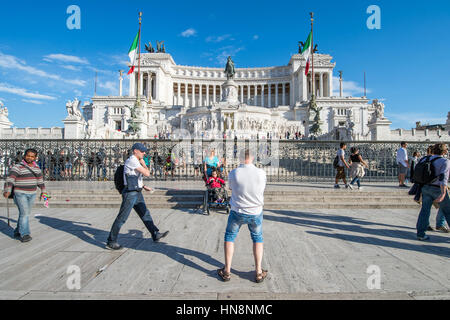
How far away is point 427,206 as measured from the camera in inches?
192

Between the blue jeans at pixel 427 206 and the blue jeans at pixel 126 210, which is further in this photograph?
the blue jeans at pixel 427 206

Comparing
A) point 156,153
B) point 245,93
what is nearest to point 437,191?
point 156,153

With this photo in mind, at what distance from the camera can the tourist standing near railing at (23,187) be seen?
469 cm

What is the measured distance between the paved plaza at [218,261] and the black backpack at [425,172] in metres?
1.24

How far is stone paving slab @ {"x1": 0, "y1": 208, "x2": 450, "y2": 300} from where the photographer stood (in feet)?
9.53

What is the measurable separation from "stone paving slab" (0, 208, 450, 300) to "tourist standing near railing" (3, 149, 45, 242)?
0.27 m

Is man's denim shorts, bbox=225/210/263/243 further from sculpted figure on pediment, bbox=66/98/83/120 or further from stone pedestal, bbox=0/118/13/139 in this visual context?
stone pedestal, bbox=0/118/13/139

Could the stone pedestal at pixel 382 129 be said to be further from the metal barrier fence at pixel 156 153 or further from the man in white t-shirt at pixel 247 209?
the man in white t-shirt at pixel 247 209

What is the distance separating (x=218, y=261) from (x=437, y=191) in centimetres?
466

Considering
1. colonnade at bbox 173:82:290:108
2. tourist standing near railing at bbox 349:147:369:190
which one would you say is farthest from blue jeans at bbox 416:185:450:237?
colonnade at bbox 173:82:290:108

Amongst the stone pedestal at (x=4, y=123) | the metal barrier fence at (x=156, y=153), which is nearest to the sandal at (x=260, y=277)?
the metal barrier fence at (x=156, y=153)
